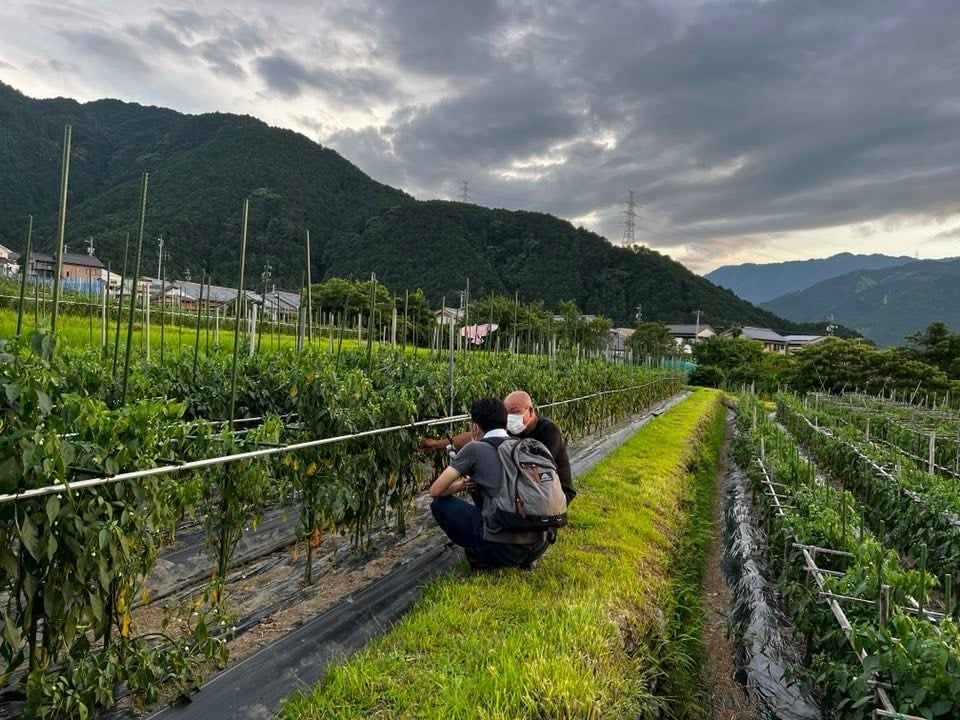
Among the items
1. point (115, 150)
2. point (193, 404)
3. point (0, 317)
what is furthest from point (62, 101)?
point (193, 404)

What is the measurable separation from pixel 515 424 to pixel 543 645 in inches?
63.5

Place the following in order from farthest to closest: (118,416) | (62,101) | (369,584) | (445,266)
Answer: (62,101) < (445,266) < (369,584) < (118,416)

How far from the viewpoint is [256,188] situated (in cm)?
6556

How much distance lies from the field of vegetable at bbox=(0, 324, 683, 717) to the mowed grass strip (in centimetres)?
90

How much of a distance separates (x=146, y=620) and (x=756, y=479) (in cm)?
793

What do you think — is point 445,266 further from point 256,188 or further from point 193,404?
point 193,404

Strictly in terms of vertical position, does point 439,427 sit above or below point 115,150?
below

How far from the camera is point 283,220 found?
62.3 metres

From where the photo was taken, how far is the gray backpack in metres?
3.87

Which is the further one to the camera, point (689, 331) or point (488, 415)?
point (689, 331)

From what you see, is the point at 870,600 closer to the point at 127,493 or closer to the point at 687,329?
the point at 127,493

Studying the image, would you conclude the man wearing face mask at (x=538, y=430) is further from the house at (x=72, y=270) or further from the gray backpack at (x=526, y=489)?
the house at (x=72, y=270)


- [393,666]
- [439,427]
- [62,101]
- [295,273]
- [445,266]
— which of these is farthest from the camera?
[62,101]

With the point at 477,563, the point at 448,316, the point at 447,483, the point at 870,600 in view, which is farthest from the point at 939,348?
the point at 447,483
